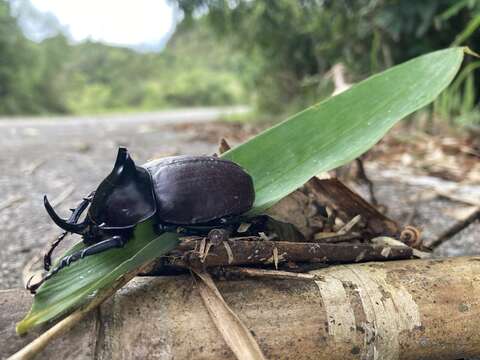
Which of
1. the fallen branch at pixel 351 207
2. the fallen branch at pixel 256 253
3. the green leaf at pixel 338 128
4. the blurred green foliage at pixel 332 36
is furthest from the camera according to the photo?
the blurred green foliage at pixel 332 36

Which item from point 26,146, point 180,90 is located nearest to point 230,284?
point 26,146

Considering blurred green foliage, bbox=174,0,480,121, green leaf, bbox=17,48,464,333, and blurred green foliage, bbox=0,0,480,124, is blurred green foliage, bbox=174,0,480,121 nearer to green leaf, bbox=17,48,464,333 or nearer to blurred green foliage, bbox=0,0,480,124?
blurred green foliage, bbox=0,0,480,124

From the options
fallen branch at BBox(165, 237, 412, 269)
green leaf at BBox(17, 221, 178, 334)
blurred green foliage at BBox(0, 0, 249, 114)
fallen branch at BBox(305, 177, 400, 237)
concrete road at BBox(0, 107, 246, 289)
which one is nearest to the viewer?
green leaf at BBox(17, 221, 178, 334)

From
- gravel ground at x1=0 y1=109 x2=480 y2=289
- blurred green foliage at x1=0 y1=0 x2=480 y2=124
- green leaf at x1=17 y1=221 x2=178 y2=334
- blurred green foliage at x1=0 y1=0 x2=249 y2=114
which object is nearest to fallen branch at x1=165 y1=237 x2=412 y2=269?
green leaf at x1=17 y1=221 x2=178 y2=334

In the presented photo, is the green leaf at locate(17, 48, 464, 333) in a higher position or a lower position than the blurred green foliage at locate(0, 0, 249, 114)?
higher

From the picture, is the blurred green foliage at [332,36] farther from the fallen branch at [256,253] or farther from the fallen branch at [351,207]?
the fallen branch at [256,253]

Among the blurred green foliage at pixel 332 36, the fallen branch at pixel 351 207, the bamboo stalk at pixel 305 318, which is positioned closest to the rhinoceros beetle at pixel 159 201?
the bamboo stalk at pixel 305 318

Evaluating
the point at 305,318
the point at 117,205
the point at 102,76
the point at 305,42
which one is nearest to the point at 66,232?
the point at 117,205
